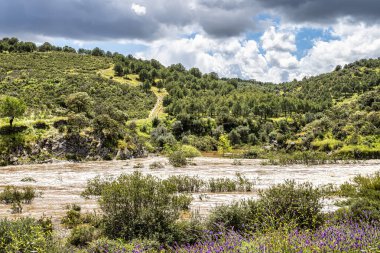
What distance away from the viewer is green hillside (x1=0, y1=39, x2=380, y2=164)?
2501 inches

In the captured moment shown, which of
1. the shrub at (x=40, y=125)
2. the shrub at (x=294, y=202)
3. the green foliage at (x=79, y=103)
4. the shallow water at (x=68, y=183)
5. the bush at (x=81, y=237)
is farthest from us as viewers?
the green foliage at (x=79, y=103)

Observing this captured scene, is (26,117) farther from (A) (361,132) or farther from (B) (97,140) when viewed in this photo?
(A) (361,132)

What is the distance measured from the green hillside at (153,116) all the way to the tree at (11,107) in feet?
3.87

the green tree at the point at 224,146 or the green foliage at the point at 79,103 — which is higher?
the green foliage at the point at 79,103

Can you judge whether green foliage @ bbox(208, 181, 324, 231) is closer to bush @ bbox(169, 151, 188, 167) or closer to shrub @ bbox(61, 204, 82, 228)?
shrub @ bbox(61, 204, 82, 228)

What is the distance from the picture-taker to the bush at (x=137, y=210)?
1530cm

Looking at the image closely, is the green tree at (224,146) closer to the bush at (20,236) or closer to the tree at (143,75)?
→ the bush at (20,236)

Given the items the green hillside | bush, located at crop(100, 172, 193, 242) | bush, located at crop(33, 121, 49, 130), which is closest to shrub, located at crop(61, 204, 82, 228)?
bush, located at crop(100, 172, 193, 242)

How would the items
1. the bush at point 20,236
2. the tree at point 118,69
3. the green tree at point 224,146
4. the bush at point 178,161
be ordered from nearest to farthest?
the bush at point 20,236 → the bush at point 178,161 → the green tree at point 224,146 → the tree at point 118,69

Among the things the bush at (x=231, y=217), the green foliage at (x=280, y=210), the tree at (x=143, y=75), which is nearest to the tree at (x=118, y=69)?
the tree at (x=143, y=75)

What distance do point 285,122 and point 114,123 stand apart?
237 ft

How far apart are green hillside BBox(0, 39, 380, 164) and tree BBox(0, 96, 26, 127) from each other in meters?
1.18

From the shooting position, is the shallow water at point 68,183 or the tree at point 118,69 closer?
the shallow water at point 68,183

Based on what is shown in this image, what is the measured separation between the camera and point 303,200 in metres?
16.0
